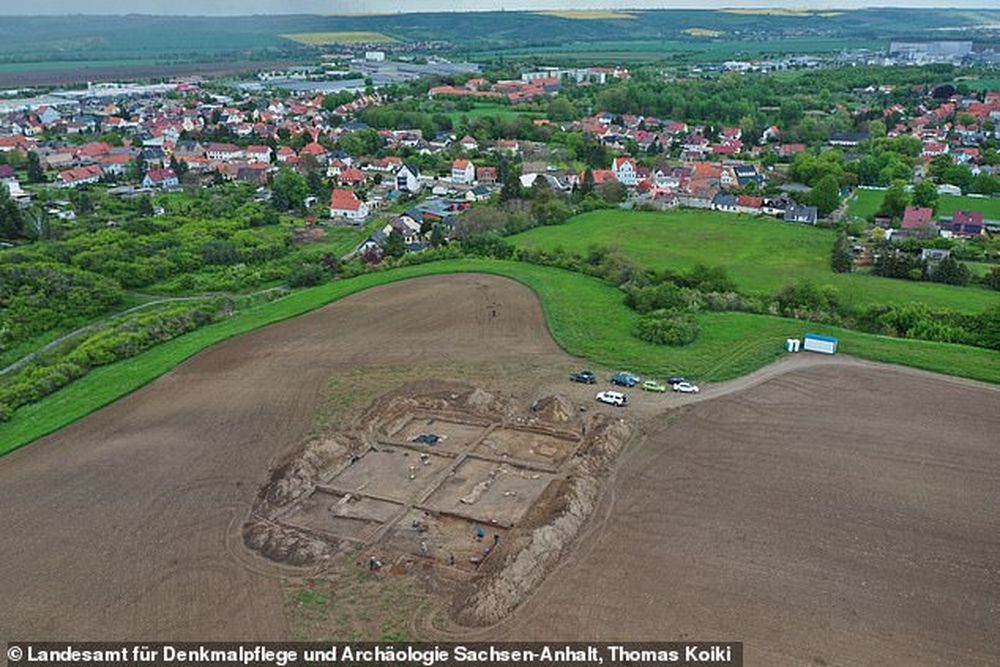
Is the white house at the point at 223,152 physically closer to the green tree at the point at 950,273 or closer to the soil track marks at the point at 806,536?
the green tree at the point at 950,273

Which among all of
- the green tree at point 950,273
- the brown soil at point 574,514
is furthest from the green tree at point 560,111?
the brown soil at point 574,514

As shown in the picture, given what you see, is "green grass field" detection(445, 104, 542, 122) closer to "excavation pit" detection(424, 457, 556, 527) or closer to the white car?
the white car

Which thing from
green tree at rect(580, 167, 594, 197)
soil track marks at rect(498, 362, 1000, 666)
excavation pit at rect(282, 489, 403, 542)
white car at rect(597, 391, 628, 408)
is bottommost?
excavation pit at rect(282, 489, 403, 542)

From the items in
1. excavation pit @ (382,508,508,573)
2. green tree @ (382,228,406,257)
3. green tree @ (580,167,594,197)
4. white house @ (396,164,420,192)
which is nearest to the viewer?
excavation pit @ (382,508,508,573)

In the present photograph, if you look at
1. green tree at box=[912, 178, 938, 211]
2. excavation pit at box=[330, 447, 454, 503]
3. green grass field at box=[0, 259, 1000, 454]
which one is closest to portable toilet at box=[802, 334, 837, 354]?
green grass field at box=[0, 259, 1000, 454]

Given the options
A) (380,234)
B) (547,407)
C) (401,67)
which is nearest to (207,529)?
(547,407)

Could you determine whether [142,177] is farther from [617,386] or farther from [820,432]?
[820,432]

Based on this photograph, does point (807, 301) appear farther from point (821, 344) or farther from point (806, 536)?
point (806, 536)
